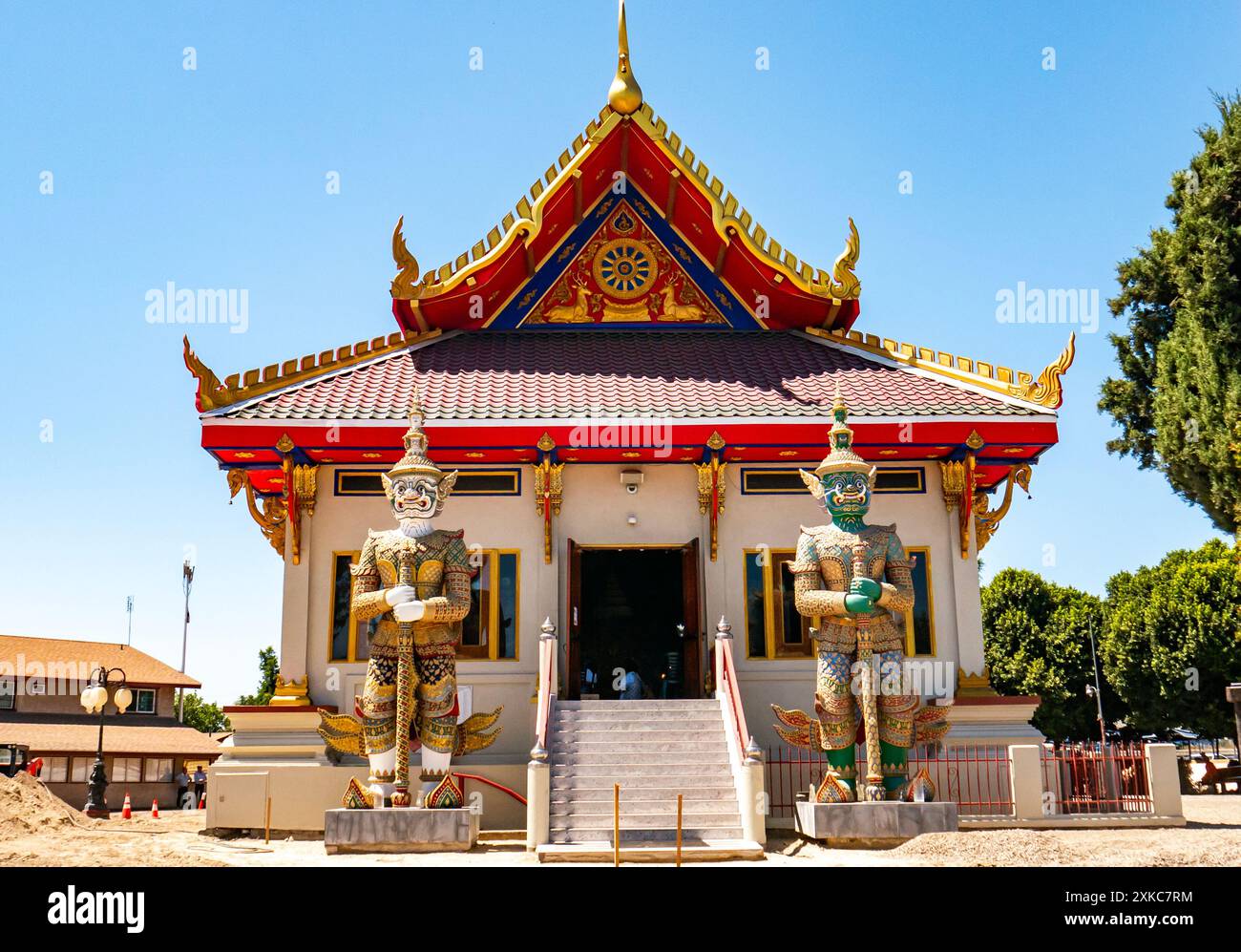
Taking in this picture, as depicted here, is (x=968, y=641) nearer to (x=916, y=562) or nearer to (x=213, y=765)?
(x=916, y=562)

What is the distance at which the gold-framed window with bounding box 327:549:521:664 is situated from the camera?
1455cm

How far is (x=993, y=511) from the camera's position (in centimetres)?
1544

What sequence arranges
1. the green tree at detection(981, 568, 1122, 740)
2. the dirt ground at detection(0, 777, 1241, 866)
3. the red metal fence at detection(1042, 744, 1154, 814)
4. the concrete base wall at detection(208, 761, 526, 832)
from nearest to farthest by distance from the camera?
the dirt ground at detection(0, 777, 1241, 866) < the red metal fence at detection(1042, 744, 1154, 814) < the concrete base wall at detection(208, 761, 526, 832) < the green tree at detection(981, 568, 1122, 740)

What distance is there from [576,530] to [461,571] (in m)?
3.81

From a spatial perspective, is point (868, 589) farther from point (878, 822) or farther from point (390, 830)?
point (390, 830)

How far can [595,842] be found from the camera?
10906 mm

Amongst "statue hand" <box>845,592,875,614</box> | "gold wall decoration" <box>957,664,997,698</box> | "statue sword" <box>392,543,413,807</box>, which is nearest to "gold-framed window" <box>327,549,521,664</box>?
"statue sword" <box>392,543,413,807</box>

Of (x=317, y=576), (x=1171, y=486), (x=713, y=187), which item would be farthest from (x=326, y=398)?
(x=1171, y=486)

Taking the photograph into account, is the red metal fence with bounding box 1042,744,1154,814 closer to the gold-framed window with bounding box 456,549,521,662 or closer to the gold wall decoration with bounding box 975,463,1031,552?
the gold wall decoration with bounding box 975,463,1031,552

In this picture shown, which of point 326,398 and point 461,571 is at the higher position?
point 326,398

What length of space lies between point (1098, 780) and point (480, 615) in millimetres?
7647

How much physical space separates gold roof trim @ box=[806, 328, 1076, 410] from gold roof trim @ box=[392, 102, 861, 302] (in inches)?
28.2

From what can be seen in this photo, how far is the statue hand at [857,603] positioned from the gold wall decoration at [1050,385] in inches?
191

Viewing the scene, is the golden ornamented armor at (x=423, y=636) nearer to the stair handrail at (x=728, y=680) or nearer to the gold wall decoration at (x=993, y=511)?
the stair handrail at (x=728, y=680)
